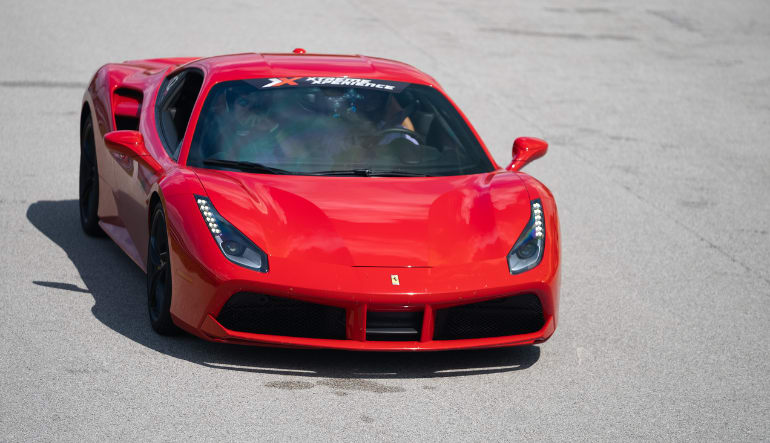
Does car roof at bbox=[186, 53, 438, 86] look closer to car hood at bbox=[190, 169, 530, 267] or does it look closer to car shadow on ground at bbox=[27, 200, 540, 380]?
car hood at bbox=[190, 169, 530, 267]

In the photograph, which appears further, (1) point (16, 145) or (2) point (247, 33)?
(2) point (247, 33)

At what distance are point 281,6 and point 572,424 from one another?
576 inches

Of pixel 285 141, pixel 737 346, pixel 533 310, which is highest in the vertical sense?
pixel 285 141

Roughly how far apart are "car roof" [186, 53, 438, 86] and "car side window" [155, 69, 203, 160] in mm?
109

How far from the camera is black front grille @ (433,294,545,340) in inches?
206

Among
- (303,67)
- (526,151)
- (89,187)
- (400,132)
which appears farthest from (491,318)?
(89,187)

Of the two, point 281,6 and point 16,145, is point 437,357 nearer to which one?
point 16,145

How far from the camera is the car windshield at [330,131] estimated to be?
6.04m

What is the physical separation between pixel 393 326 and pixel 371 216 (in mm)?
577

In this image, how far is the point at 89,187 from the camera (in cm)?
761

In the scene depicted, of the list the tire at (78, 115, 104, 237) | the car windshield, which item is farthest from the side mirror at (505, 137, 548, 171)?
the tire at (78, 115, 104, 237)

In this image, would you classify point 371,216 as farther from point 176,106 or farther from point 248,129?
point 176,106

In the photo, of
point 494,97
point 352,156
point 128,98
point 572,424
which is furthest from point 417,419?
point 494,97

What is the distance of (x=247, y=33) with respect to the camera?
632 inches
